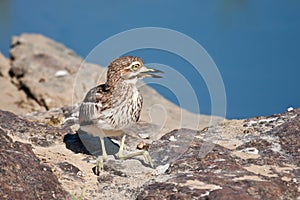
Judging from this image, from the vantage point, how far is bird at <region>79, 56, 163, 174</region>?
7141 mm

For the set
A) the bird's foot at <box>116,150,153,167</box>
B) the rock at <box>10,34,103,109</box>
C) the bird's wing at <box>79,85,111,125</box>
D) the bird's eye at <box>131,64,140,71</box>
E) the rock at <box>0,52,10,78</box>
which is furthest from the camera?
the rock at <box>0,52,10,78</box>

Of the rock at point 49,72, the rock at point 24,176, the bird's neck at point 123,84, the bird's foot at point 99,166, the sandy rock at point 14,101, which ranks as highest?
the rock at point 49,72

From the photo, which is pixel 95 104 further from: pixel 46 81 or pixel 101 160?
pixel 46 81

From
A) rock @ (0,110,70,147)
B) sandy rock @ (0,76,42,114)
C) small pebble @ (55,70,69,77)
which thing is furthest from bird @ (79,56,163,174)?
small pebble @ (55,70,69,77)

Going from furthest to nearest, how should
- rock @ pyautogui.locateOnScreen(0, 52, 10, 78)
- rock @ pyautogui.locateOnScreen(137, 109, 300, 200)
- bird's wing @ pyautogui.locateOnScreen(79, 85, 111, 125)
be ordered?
1. rock @ pyautogui.locateOnScreen(0, 52, 10, 78)
2. bird's wing @ pyautogui.locateOnScreen(79, 85, 111, 125)
3. rock @ pyautogui.locateOnScreen(137, 109, 300, 200)

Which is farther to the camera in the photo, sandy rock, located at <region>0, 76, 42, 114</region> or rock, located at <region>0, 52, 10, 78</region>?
rock, located at <region>0, 52, 10, 78</region>

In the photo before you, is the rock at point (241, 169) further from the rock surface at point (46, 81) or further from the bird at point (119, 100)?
the rock surface at point (46, 81)

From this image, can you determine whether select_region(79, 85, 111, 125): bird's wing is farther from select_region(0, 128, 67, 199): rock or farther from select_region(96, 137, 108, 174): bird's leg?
select_region(0, 128, 67, 199): rock

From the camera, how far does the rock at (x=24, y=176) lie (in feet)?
20.1

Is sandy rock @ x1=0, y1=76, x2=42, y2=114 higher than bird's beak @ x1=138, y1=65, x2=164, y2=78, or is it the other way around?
sandy rock @ x1=0, y1=76, x2=42, y2=114

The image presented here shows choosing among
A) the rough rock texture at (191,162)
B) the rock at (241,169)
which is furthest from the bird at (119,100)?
the rock at (241,169)

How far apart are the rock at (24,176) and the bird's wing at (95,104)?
784 mm

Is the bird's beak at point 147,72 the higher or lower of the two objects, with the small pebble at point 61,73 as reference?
lower

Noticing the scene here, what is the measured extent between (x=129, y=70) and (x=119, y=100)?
35 cm
